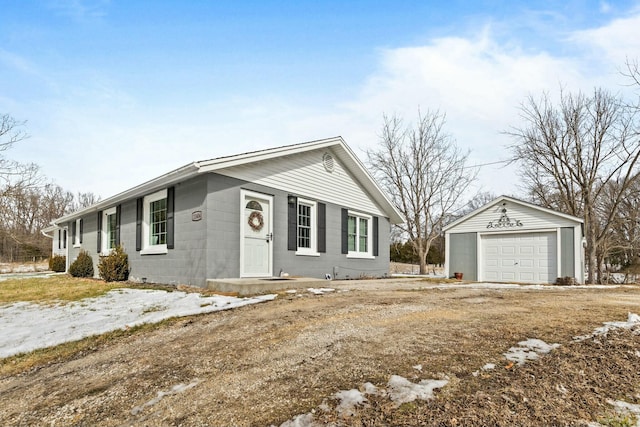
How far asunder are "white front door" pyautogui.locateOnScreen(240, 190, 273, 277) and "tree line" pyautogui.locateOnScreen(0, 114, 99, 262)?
49.6ft

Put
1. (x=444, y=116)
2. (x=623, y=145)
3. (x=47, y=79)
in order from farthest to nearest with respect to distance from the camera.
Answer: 1. (x=444, y=116)
2. (x=623, y=145)
3. (x=47, y=79)

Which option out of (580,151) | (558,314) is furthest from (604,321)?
(580,151)

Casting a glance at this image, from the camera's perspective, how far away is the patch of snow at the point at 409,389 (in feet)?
7.03

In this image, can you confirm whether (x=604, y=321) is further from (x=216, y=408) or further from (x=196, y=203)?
(x=196, y=203)

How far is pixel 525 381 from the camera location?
2.32m

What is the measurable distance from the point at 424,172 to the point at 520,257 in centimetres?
941

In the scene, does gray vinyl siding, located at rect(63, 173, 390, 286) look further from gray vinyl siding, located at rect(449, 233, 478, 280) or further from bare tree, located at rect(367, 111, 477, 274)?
bare tree, located at rect(367, 111, 477, 274)

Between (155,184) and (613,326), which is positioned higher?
(155,184)

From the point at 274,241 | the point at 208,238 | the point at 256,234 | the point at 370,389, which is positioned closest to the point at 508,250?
the point at 274,241

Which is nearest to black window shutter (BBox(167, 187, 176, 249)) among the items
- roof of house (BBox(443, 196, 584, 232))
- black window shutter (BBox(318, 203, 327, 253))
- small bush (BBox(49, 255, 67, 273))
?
black window shutter (BBox(318, 203, 327, 253))

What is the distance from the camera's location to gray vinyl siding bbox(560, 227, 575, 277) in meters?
12.0

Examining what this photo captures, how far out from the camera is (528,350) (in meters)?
2.92

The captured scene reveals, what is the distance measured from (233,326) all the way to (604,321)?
4027 mm

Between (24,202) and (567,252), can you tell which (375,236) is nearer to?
(567,252)
